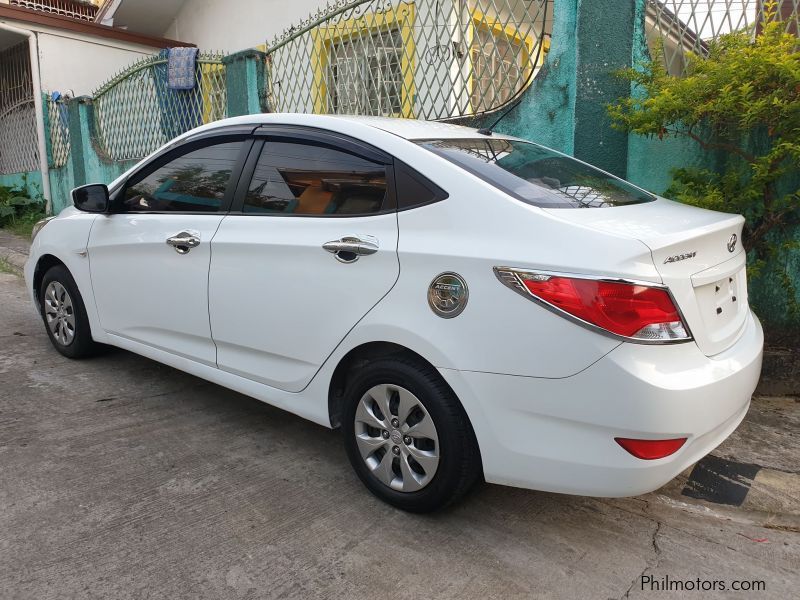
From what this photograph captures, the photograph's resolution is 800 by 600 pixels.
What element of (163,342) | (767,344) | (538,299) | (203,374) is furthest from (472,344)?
(767,344)

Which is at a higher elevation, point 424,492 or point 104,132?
point 104,132

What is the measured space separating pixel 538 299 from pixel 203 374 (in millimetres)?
1966

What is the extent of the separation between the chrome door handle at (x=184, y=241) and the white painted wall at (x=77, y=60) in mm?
8781

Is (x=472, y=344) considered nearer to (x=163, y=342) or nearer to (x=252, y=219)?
(x=252, y=219)

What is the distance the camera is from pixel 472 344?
2352mm

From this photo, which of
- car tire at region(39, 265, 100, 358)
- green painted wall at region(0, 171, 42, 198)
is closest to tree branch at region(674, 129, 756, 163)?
car tire at region(39, 265, 100, 358)

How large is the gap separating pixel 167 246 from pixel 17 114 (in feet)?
34.6

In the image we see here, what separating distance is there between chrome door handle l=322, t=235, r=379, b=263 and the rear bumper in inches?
23.1

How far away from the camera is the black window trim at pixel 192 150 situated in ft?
11.0

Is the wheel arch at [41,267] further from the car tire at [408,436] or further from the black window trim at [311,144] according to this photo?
the car tire at [408,436]

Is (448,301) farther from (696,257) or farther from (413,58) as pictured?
(413,58)

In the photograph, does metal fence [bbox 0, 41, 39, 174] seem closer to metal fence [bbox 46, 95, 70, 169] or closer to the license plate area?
metal fence [bbox 46, 95, 70, 169]

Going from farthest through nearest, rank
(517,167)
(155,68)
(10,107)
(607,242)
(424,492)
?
(10,107) < (155,68) < (517,167) < (424,492) < (607,242)

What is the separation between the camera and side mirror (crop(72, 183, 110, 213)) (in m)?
3.92
